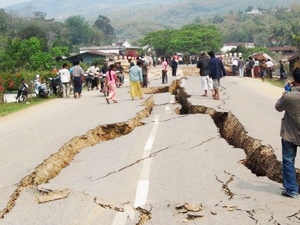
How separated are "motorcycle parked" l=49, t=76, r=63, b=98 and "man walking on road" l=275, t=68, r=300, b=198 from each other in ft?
59.8

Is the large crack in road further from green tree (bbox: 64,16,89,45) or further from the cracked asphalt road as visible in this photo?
green tree (bbox: 64,16,89,45)

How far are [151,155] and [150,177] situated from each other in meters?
1.53

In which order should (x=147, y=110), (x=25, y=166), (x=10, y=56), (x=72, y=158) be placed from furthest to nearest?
(x=10, y=56) < (x=147, y=110) < (x=72, y=158) < (x=25, y=166)

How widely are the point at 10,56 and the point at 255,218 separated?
4551 cm

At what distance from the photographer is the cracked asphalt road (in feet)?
18.3

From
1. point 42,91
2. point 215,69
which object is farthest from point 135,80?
point 42,91

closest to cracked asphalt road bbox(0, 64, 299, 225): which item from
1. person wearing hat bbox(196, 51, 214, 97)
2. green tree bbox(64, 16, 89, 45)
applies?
person wearing hat bbox(196, 51, 214, 97)

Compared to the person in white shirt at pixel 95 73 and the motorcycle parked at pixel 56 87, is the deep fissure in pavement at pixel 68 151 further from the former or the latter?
the person in white shirt at pixel 95 73

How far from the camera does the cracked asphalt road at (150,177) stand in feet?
18.3

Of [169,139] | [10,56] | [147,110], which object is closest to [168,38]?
[10,56]

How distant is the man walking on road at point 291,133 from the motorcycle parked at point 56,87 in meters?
18.2

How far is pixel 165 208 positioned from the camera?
5766mm

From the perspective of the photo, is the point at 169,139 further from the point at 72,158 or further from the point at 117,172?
the point at 117,172

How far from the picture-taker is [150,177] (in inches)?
282
